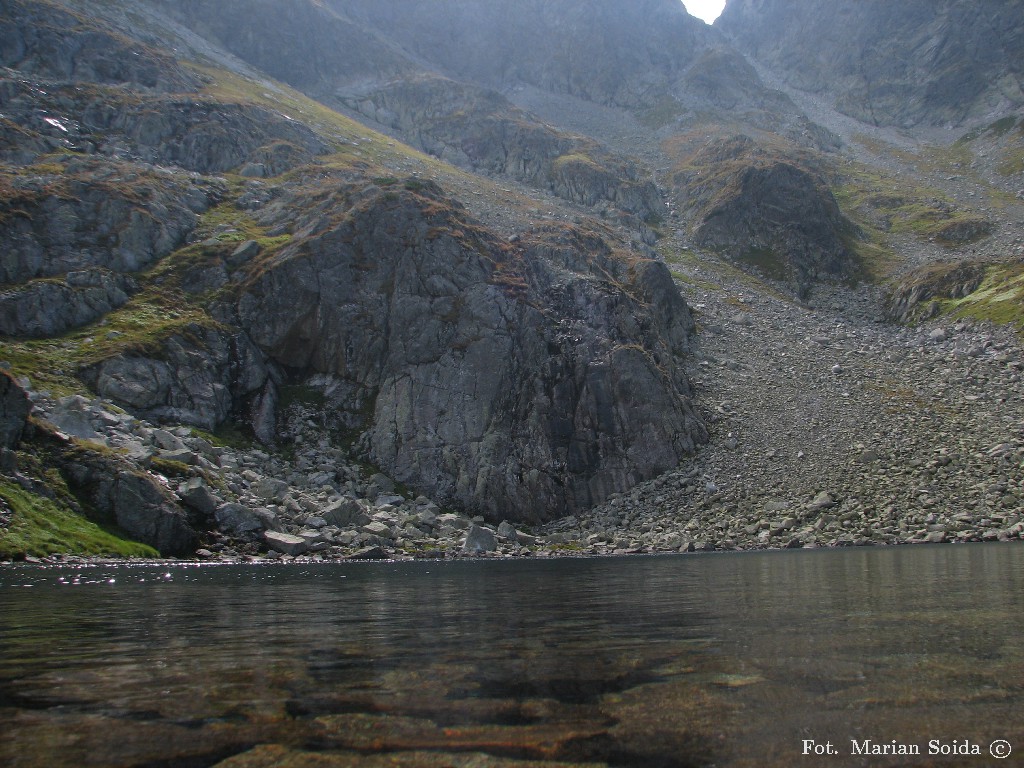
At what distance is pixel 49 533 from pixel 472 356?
1758 inches

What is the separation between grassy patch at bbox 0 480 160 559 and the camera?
3666cm

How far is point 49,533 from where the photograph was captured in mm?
38281

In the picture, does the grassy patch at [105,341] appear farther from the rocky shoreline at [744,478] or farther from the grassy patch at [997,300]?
the grassy patch at [997,300]

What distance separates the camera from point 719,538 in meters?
55.8

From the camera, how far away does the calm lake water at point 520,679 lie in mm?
7227

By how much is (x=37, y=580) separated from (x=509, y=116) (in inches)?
7024

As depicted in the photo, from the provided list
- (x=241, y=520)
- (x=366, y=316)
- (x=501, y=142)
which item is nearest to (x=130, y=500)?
(x=241, y=520)

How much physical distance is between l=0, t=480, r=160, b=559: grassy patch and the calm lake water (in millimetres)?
17738

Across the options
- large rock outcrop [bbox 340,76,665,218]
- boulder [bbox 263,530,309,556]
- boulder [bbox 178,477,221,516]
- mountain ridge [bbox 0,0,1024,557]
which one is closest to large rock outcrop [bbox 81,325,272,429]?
mountain ridge [bbox 0,0,1024,557]

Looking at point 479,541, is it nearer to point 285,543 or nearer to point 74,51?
point 285,543

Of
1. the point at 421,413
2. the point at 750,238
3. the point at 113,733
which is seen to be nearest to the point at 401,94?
the point at 750,238

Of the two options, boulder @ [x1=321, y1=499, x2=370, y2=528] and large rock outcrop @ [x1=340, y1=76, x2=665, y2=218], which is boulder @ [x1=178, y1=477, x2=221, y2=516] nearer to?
boulder @ [x1=321, y1=499, x2=370, y2=528]

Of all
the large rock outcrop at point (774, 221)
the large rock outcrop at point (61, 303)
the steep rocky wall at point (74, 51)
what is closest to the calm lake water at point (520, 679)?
the large rock outcrop at point (61, 303)

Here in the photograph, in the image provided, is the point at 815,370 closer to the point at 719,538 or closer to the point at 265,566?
the point at 719,538
